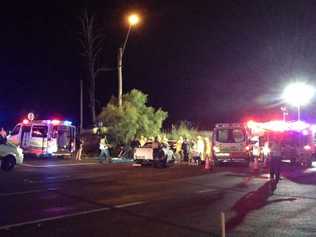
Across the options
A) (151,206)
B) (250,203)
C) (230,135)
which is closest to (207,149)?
(230,135)

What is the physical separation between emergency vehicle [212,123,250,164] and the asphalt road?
7223 millimetres

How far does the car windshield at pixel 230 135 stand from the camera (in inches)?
1162

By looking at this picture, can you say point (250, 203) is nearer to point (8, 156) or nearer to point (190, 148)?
point (8, 156)

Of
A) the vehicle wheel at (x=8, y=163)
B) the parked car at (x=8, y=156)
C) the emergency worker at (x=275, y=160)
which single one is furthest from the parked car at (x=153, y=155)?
the emergency worker at (x=275, y=160)

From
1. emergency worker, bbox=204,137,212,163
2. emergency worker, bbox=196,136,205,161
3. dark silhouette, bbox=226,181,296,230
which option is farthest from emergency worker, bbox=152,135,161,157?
dark silhouette, bbox=226,181,296,230

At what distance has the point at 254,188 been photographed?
60.3 feet

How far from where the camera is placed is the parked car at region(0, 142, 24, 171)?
946 inches

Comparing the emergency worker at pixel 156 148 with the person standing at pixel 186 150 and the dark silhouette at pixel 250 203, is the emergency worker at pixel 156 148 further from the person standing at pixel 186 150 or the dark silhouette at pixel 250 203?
the dark silhouette at pixel 250 203

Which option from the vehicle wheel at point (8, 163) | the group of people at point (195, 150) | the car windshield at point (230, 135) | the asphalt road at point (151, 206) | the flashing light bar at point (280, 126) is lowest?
the asphalt road at point (151, 206)

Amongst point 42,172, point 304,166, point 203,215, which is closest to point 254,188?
point 203,215

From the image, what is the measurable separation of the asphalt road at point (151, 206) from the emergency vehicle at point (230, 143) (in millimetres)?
7223

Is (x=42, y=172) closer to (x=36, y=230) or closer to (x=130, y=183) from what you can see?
(x=130, y=183)

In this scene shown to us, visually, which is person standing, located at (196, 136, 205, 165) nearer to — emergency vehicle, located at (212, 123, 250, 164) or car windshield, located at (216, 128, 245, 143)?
emergency vehicle, located at (212, 123, 250, 164)

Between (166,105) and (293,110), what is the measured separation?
71.2ft
